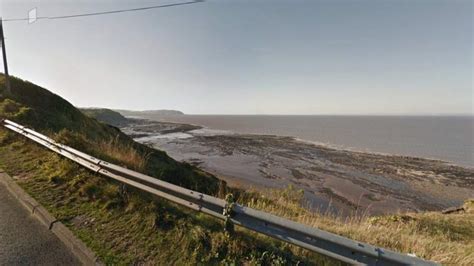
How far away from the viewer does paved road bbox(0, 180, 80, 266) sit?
113 inches

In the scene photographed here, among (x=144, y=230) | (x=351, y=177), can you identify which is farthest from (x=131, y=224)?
(x=351, y=177)

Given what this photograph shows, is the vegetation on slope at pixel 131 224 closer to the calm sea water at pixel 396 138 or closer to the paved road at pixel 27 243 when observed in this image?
the paved road at pixel 27 243

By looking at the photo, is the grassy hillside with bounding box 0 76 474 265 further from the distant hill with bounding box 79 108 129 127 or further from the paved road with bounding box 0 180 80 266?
the distant hill with bounding box 79 108 129 127

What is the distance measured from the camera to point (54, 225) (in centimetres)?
349

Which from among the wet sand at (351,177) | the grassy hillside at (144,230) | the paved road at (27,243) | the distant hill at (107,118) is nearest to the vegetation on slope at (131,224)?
the grassy hillside at (144,230)

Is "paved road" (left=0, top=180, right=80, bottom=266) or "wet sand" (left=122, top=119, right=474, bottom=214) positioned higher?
"paved road" (left=0, top=180, right=80, bottom=266)

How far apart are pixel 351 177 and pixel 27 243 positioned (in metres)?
24.2

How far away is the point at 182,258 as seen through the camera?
2.83m

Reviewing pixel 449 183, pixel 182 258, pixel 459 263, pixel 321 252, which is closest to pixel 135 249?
pixel 182 258

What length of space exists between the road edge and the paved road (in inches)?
2.0

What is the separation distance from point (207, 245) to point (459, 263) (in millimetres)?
3785

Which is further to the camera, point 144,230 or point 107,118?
point 107,118

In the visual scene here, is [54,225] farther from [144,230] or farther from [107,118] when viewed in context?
[107,118]

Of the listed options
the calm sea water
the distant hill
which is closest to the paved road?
the calm sea water
